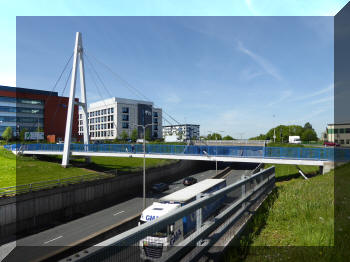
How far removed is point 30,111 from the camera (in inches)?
3403

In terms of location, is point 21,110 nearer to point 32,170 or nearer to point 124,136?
point 124,136

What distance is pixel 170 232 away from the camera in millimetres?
2744

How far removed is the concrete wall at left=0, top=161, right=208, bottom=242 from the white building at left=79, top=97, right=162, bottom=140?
64.1 metres

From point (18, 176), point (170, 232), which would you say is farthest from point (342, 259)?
point (18, 176)

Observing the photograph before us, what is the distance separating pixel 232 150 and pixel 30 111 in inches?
3389

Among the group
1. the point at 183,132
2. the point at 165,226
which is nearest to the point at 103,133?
the point at 183,132

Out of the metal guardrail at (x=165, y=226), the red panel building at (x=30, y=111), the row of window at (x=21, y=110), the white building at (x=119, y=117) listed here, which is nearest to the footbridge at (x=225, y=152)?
the metal guardrail at (x=165, y=226)

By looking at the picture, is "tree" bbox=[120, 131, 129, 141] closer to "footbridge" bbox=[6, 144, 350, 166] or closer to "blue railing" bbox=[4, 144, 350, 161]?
"blue railing" bbox=[4, 144, 350, 161]

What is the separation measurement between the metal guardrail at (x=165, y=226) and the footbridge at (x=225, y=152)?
2251 cm

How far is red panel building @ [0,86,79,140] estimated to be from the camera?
273 feet

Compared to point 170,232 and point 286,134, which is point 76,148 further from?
point 286,134

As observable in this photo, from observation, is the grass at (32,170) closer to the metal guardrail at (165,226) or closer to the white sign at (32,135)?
the white sign at (32,135)

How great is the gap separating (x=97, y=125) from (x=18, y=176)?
280 feet

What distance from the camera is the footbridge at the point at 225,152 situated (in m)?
23.6
